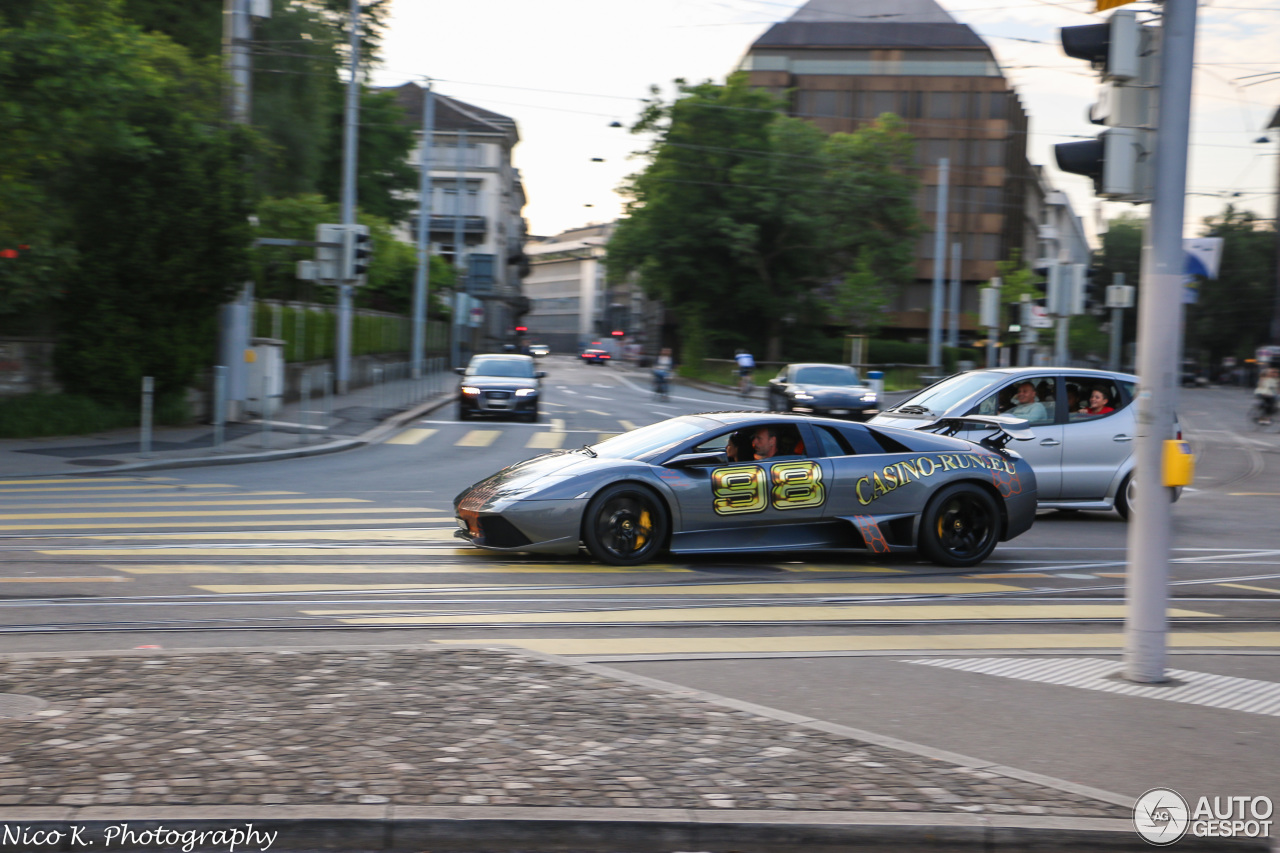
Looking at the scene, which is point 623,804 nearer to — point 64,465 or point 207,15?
point 64,465

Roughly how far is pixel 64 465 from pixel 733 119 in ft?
158

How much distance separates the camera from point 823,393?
94.0ft

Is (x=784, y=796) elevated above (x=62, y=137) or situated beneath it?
situated beneath

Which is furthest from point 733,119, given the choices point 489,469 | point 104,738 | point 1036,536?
point 104,738

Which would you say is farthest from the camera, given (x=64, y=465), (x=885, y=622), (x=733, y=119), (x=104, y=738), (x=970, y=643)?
(x=733, y=119)

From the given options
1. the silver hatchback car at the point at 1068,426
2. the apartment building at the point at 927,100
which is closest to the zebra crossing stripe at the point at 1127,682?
the silver hatchback car at the point at 1068,426

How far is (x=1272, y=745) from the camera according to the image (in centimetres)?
529

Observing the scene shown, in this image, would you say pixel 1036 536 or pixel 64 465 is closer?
pixel 1036 536

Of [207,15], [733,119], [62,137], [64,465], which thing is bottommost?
[64,465]

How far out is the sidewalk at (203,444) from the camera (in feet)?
55.3

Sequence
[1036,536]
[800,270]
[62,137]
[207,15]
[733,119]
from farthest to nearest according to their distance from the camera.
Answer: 1. [800,270]
2. [733,119]
3. [207,15]
4. [62,137]
5. [1036,536]

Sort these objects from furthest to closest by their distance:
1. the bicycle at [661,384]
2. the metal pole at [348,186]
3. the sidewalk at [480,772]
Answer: the bicycle at [661,384]
the metal pole at [348,186]
the sidewalk at [480,772]

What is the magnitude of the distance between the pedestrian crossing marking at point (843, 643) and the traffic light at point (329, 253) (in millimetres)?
19391

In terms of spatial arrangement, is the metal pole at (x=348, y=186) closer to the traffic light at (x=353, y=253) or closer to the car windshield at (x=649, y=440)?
the traffic light at (x=353, y=253)
